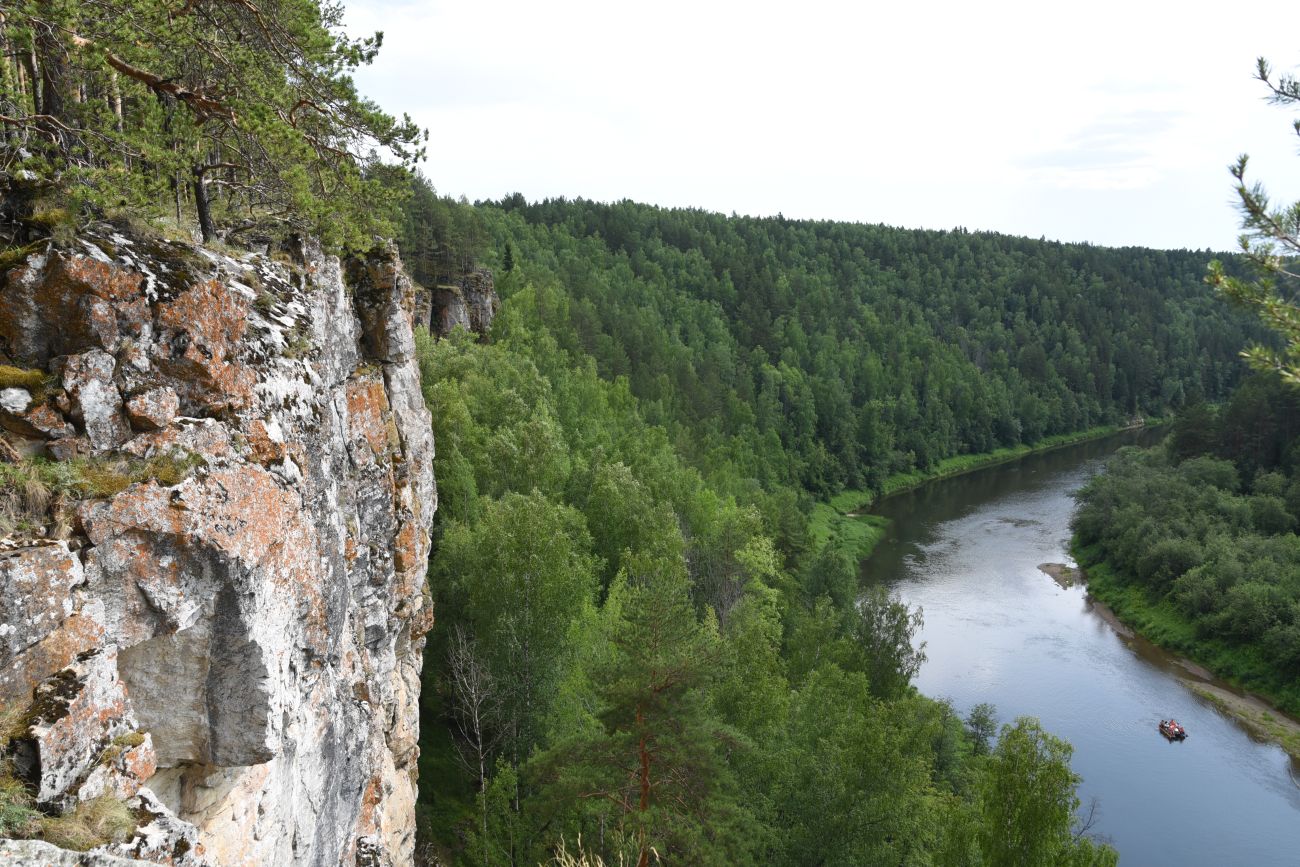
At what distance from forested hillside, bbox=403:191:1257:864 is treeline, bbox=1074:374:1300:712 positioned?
15926 millimetres

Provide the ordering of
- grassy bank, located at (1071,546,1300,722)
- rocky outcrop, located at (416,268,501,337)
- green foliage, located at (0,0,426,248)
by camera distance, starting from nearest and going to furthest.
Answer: green foliage, located at (0,0,426,248) < grassy bank, located at (1071,546,1300,722) < rocky outcrop, located at (416,268,501,337)

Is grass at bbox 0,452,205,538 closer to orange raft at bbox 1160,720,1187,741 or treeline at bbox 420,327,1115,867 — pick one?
treeline at bbox 420,327,1115,867

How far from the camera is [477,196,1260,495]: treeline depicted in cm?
6631

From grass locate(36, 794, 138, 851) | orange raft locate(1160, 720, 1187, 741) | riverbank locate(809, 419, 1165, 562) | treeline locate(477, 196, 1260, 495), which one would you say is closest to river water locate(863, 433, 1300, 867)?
orange raft locate(1160, 720, 1187, 741)

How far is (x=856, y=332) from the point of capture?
101562 millimetres

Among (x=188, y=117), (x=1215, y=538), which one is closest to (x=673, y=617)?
(x=188, y=117)

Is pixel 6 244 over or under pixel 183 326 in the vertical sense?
over

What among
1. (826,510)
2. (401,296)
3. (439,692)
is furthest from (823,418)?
(401,296)

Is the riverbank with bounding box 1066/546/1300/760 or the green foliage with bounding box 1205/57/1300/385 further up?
the green foliage with bounding box 1205/57/1300/385

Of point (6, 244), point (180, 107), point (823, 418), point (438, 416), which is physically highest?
point (180, 107)

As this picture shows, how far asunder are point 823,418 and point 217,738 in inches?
2952

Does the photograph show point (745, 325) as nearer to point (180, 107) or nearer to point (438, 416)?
point (438, 416)

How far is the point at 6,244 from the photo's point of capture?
255 inches

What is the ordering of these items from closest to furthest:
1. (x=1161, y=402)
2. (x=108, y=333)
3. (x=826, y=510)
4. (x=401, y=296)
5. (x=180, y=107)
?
(x=108, y=333) < (x=180, y=107) < (x=401, y=296) < (x=826, y=510) < (x=1161, y=402)
